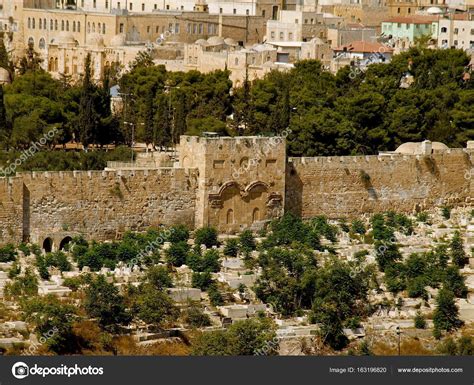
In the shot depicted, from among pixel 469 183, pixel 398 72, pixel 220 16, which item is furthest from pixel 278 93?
pixel 220 16

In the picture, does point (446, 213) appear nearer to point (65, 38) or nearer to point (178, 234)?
point (178, 234)

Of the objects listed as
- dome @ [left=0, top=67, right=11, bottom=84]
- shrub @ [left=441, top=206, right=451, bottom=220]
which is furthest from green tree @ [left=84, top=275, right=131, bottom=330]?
dome @ [left=0, top=67, right=11, bottom=84]

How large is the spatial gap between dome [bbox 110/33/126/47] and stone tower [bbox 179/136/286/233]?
31.9 metres

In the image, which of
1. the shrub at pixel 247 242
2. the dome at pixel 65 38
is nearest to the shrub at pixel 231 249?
the shrub at pixel 247 242

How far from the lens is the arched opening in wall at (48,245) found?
1431 inches

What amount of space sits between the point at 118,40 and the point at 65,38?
7.88ft

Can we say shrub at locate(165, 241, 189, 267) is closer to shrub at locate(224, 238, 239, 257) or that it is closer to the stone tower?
shrub at locate(224, 238, 239, 257)

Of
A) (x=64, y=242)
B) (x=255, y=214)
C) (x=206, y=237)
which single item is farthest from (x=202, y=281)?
(x=255, y=214)

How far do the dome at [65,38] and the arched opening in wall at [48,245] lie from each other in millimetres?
35319

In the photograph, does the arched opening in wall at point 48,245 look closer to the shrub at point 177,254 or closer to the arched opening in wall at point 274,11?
the shrub at point 177,254

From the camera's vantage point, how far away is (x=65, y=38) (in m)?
72.1

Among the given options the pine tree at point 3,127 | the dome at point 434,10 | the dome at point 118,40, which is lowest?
the dome at point 118,40

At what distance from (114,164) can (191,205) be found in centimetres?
281

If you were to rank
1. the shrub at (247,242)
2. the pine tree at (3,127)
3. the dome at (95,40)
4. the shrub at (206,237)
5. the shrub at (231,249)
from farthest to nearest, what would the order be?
the dome at (95,40) < the pine tree at (3,127) < the shrub at (206,237) < the shrub at (247,242) < the shrub at (231,249)
